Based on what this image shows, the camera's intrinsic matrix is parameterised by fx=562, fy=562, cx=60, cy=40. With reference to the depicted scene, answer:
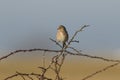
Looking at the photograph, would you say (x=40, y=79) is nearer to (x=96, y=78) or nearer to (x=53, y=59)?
(x=53, y=59)

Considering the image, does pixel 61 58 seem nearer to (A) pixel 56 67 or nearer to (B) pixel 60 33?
(A) pixel 56 67

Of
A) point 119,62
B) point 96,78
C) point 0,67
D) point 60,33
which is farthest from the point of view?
point 0,67

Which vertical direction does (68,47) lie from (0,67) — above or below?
above

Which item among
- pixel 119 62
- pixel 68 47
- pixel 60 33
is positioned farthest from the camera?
pixel 60 33

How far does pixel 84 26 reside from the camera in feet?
7.39

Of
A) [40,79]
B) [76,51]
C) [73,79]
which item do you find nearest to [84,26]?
[76,51]

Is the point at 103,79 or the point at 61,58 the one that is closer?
the point at 61,58

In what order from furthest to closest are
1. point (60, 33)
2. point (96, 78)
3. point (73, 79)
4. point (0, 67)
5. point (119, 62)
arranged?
point (0, 67)
point (73, 79)
point (96, 78)
point (60, 33)
point (119, 62)

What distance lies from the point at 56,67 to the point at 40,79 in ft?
0.29

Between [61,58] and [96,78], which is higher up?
[61,58]

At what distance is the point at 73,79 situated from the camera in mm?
23172

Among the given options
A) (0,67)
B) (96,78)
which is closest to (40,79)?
(96,78)

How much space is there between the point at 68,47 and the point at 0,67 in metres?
32.3

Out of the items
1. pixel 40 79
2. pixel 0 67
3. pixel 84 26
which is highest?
pixel 84 26
